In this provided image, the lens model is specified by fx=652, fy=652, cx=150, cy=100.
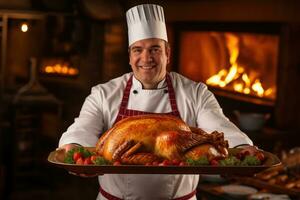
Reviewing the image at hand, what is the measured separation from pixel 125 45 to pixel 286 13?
177 centimetres

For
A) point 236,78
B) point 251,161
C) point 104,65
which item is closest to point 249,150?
point 251,161

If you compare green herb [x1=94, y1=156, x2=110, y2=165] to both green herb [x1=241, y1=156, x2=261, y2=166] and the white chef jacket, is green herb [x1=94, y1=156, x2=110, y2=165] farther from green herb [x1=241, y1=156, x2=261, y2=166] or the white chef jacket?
the white chef jacket

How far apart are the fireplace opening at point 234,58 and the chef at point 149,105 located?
2.16 m

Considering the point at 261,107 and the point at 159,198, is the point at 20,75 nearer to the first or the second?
the point at 261,107

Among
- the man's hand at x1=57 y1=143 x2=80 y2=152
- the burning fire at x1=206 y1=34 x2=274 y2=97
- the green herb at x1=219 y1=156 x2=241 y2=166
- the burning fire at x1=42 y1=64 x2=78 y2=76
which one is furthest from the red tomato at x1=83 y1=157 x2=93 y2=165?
the burning fire at x1=42 y1=64 x2=78 y2=76

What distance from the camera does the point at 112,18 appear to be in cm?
594

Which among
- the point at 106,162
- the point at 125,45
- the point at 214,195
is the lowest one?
the point at 214,195

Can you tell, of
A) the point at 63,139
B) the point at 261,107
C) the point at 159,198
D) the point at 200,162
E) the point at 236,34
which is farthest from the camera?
the point at 236,34

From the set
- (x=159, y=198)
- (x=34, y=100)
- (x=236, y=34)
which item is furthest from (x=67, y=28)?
(x=159, y=198)

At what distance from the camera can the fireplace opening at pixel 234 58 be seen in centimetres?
511

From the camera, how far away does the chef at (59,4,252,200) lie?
9.29 feet

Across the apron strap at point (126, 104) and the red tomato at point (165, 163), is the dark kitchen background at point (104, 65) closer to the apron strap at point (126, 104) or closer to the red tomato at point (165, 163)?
the apron strap at point (126, 104)

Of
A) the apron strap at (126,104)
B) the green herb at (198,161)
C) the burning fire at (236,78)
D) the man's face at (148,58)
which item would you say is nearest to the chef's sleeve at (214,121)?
the apron strap at (126,104)

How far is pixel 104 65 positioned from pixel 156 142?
3.71 metres
